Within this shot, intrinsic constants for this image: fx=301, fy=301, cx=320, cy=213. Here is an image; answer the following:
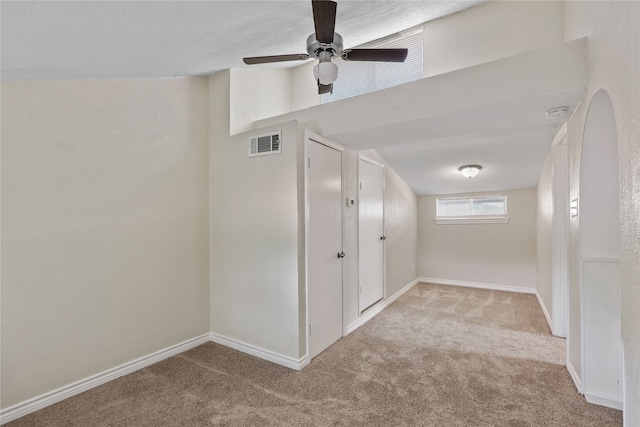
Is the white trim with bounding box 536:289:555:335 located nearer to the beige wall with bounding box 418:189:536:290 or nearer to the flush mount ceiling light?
the beige wall with bounding box 418:189:536:290

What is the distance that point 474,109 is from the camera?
211cm

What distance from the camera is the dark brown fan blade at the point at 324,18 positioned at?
4.81ft

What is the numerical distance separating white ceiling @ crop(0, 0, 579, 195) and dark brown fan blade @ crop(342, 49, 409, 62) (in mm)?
343

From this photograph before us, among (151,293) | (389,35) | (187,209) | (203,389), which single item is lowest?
(203,389)

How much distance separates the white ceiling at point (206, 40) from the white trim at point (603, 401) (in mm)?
1969

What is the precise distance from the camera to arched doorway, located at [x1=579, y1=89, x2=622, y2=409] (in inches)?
76.7

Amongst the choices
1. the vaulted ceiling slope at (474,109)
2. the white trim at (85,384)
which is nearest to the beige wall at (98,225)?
the white trim at (85,384)

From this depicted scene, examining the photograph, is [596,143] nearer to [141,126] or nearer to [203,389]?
[203,389]

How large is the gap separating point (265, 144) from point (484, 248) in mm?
4462

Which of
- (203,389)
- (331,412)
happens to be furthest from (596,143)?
(203,389)

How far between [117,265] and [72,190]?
66cm

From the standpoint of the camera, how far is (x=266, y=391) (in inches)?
87.3

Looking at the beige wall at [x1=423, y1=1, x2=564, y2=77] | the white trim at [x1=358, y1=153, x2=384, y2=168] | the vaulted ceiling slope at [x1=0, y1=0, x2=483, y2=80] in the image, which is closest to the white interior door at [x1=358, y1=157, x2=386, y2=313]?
the white trim at [x1=358, y1=153, x2=384, y2=168]

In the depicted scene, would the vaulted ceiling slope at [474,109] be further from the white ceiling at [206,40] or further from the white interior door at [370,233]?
the white interior door at [370,233]
